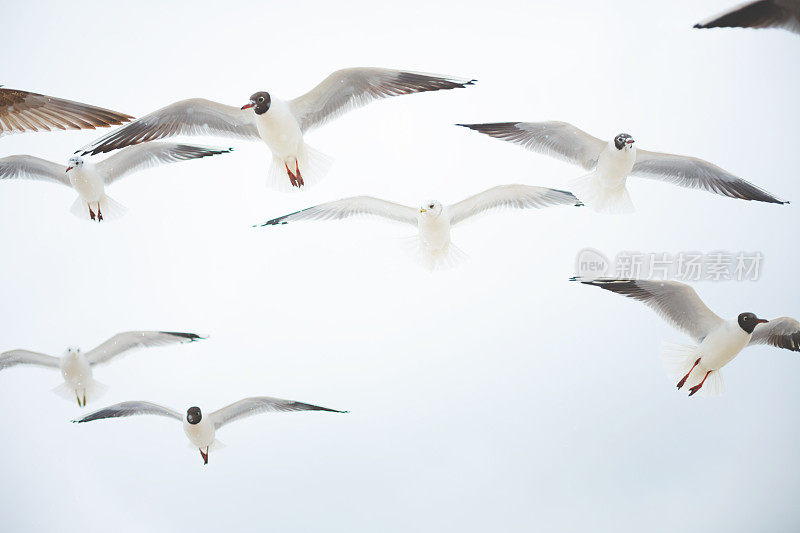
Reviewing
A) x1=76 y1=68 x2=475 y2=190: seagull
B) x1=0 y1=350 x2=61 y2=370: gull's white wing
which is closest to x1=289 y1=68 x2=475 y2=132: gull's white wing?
x1=76 y1=68 x2=475 y2=190: seagull

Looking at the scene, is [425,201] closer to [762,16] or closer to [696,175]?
[696,175]

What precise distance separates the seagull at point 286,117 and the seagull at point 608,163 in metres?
0.49

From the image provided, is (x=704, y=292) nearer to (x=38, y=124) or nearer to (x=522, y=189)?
(x=522, y=189)

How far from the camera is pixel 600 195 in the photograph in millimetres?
4340

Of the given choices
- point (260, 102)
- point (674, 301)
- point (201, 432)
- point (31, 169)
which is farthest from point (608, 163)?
point (31, 169)

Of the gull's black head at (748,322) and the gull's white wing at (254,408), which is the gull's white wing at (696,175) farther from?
the gull's white wing at (254,408)

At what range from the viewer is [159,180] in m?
6.35

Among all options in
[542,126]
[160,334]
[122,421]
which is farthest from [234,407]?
[542,126]

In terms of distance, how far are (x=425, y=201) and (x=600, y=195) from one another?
0.95 m

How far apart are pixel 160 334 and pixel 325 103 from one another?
188 centimetres

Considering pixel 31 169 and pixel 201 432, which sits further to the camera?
pixel 201 432

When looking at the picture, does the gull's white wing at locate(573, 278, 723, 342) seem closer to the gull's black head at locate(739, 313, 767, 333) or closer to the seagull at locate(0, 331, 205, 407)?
the gull's black head at locate(739, 313, 767, 333)

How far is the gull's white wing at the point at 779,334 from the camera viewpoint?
14.4 feet

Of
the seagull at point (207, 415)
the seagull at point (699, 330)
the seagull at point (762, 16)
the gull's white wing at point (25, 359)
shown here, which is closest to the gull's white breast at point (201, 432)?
the seagull at point (207, 415)
